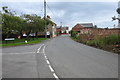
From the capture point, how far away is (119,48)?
1396 cm

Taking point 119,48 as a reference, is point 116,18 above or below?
above

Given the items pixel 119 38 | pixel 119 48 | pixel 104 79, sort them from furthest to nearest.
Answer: pixel 119 38
pixel 119 48
pixel 104 79

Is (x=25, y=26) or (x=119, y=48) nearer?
(x=119, y=48)

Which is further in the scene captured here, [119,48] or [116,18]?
[116,18]

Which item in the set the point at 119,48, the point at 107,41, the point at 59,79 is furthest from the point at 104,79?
the point at 107,41

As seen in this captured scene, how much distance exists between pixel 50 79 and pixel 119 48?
10.3 m

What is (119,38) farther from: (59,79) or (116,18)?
(59,79)

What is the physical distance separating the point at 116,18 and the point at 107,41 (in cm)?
315

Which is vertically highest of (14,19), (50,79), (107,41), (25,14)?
(25,14)

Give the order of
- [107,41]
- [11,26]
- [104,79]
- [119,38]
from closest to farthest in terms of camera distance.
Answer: [104,79] < [119,38] < [107,41] < [11,26]

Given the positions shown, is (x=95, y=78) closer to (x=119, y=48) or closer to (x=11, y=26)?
(x=119, y=48)

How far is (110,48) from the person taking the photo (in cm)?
1491

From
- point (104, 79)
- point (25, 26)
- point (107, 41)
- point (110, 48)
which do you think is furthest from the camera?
point (25, 26)

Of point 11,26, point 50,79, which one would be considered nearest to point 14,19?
point 11,26
